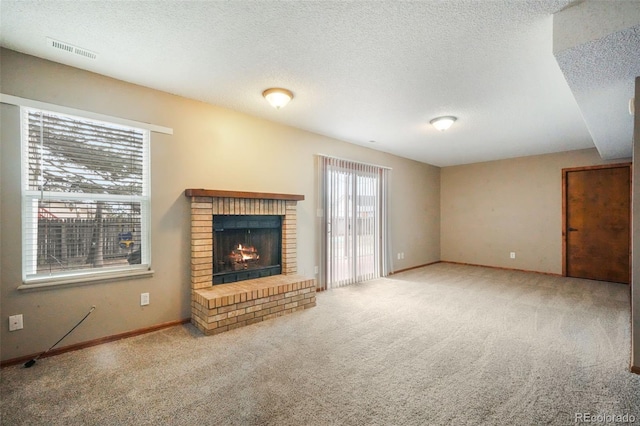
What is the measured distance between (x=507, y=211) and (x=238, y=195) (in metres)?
5.81

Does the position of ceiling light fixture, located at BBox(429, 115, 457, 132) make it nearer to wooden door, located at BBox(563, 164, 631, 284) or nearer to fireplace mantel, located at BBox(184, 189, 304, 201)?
fireplace mantel, located at BBox(184, 189, 304, 201)

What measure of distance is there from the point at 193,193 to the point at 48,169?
116 cm

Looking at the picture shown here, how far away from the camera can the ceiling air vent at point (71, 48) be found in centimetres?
218

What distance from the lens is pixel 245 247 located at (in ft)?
12.2

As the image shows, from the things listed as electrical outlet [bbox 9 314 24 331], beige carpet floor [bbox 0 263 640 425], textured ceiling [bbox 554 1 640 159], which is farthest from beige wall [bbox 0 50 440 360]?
textured ceiling [bbox 554 1 640 159]

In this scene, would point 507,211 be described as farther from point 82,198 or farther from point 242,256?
point 82,198

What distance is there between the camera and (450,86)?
285 cm

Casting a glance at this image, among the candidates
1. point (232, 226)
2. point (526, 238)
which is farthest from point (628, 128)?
point (232, 226)

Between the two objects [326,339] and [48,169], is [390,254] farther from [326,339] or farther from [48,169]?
[48,169]

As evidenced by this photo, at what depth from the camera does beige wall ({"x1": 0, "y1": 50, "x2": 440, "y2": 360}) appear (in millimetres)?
2297

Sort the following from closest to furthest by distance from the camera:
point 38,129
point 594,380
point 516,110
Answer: point 594,380, point 38,129, point 516,110

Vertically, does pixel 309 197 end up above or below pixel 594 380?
above

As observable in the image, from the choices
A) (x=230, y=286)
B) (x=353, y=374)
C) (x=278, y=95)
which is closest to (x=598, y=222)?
(x=353, y=374)

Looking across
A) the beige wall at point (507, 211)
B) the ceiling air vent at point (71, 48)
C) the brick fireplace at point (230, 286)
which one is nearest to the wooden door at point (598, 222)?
the beige wall at point (507, 211)
